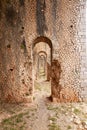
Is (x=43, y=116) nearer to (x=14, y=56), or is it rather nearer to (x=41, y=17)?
(x=14, y=56)

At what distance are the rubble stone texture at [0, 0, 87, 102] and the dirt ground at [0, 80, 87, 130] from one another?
0.55 m

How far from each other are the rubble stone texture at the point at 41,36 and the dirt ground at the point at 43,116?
0.55 meters

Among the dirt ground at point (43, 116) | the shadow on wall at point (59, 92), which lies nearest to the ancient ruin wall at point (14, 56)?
the dirt ground at point (43, 116)

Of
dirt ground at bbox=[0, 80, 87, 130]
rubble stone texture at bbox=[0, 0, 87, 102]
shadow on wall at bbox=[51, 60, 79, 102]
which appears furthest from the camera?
shadow on wall at bbox=[51, 60, 79, 102]

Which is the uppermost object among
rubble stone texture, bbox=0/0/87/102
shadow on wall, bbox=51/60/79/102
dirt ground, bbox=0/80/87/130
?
rubble stone texture, bbox=0/0/87/102

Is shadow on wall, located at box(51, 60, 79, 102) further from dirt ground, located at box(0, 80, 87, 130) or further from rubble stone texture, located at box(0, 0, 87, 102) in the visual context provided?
dirt ground, located at box(0, 80, 87, 130)

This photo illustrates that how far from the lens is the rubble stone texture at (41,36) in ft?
23.8

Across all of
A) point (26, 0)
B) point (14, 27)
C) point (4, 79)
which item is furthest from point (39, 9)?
point (4, 79)

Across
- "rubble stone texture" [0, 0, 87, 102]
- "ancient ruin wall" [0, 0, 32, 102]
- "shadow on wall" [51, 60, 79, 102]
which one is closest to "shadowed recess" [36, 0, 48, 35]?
"rubble stone texture" [0, 0, 87, 102]

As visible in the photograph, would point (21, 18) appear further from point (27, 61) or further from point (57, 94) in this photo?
point (57, 94)

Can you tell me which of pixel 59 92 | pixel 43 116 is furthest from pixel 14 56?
pixel 43 116

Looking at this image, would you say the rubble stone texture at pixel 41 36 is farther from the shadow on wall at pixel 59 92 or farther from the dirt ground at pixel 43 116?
the dirt ground at pixel 43 116

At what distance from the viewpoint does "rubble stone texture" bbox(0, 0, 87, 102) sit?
725cm

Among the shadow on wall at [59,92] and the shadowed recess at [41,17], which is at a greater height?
the shadowed recess at [41,17]
